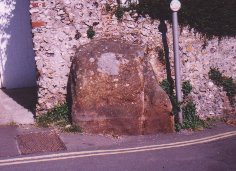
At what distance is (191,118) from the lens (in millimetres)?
9391

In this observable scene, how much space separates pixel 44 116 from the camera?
9.12 m

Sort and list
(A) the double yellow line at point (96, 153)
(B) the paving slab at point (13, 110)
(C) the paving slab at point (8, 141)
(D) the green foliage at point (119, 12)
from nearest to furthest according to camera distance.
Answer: (A) the double yellow line at point (96, 153), (C) the paving slab at point (8, 141), (B) the paving slab at point (13, 110), (D) the green foliage at point (119, 12)

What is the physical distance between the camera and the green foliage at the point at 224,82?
10.1 m

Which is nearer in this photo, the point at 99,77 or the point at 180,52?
the point at 99,77

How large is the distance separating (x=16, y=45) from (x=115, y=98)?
15.0 feet

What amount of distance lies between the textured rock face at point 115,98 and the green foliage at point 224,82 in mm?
2301

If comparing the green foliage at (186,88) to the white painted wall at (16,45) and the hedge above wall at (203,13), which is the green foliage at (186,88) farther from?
the white painted wall at (16,45)

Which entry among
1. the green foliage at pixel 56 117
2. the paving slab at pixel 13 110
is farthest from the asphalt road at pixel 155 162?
the paving slab at pixel 13 110

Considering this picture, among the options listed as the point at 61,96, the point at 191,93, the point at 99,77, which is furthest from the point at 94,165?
the point at 191,93

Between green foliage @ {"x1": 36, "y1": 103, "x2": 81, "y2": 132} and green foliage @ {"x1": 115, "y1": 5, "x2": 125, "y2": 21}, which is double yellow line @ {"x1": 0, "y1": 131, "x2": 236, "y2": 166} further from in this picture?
green foliage @ {"x1": 115, "y1": 5, "x2": 125, "y2": 21}

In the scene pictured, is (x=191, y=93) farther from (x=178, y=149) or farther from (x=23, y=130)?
(x=23, y=130)

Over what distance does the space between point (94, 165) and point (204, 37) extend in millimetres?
5455

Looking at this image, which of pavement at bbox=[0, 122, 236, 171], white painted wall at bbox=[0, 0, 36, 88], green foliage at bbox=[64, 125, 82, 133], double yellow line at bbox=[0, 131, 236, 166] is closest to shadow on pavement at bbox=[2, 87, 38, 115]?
white painted wall at bbox=[0, 0, 36, 88]

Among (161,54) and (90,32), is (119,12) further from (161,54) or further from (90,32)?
(161,54)
